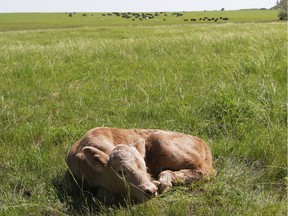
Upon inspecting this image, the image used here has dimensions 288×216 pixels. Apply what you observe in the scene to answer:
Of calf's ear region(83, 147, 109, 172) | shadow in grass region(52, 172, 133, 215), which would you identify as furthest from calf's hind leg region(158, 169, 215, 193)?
calf's ear region(83, 147, 109, 172)

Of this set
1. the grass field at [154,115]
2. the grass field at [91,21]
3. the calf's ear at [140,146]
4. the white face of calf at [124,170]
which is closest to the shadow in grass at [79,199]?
the grass field at [154,115]

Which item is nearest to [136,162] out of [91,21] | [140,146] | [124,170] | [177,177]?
[124,170]

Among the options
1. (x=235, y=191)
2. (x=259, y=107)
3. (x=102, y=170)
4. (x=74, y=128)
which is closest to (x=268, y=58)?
(x=259, y=107)

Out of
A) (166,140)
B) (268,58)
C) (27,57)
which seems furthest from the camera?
(27,57)

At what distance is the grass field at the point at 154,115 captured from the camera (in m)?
3.91

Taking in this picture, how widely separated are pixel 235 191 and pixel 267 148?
1.14 meters

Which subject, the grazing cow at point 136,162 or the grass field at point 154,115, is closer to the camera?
the grazing cow at point 136,162

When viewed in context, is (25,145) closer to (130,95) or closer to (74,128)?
(74,128)

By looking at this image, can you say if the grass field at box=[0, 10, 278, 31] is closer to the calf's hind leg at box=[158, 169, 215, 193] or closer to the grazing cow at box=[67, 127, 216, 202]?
the grazing cow at box=[67, 127, 216, 202]

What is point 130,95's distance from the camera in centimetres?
A: 748

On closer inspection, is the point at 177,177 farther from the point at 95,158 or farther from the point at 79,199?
the point at 79,199

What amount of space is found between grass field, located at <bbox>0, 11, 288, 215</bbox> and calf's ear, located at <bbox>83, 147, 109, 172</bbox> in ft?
1.11

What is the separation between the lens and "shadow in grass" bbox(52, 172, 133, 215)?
3.76 meters

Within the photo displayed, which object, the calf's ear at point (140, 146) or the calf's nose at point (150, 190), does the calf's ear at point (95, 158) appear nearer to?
the calf's ear at point (140, 146)
